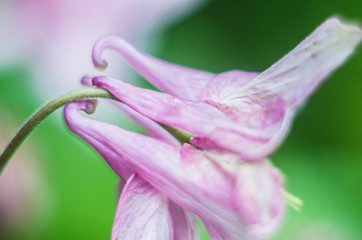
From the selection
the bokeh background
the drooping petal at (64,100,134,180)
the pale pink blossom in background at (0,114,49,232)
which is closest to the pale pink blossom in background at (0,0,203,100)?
the bokeh background

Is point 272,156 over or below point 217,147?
below

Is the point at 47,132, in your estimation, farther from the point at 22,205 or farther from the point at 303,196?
the point at 303,196

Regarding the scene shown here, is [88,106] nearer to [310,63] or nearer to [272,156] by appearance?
[310,63]

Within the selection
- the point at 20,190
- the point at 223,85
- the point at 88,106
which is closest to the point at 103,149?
the point at 88,106

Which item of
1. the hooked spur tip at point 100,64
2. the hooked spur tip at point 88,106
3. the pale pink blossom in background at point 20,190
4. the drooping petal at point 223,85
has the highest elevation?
the hooked spur tip at point 100,64

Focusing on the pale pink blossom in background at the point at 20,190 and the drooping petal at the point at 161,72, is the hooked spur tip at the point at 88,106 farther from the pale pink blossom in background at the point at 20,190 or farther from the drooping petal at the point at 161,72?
the pale pink blossom in background at the point at 20,190

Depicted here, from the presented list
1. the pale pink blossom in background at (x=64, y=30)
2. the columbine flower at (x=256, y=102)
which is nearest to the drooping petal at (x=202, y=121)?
the columbine flower at (x=256, y=102)
